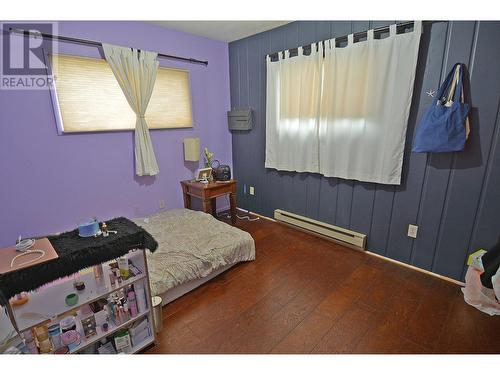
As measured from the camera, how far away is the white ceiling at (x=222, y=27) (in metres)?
2.70

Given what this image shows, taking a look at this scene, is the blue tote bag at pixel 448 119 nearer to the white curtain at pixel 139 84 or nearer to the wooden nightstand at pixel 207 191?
the wooden nightstand at pixel 207 191

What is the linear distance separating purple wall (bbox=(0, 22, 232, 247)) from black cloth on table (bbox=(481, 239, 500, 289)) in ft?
9.99

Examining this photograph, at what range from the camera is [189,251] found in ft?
6.84

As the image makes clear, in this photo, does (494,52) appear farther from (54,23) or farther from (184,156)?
(54,23)

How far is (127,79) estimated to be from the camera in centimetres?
251

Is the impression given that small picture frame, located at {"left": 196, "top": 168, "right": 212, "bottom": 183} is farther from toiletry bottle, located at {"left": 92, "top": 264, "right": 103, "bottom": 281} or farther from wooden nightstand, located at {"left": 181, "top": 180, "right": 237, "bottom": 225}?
toiletry bottle, located at {"left": 92, "top": 264, "right": 103, "bottom": 281}

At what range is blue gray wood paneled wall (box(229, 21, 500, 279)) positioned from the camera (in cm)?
172

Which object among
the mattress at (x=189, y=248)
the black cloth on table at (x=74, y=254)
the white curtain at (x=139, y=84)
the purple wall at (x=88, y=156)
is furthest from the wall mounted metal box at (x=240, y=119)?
the black cloth on table at (x=74, y=254)

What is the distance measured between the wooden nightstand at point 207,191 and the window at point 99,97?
80 cm

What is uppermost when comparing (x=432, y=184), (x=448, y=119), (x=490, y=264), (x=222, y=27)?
(x=222, y=27)

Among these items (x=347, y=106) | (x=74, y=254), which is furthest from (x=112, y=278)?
(x=347, y=106)

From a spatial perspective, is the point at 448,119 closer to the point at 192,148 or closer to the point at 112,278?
the point at 112,278

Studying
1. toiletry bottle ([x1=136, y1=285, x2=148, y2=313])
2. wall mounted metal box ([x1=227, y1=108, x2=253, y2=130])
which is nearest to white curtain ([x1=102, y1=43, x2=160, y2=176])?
wall mounted metal box ([x1=227, y1=108, x2=253, y2=130])

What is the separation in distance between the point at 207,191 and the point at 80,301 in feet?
5.80
